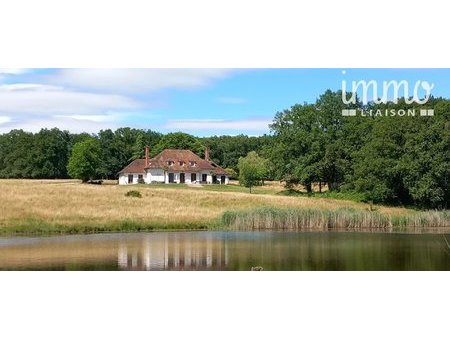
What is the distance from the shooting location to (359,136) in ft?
110

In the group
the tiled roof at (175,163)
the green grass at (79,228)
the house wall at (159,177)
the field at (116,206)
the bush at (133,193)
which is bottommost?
the green grass at (79,228)

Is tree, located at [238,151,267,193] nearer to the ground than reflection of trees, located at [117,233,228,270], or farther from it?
farther from it

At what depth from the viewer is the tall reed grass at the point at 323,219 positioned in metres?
24.9

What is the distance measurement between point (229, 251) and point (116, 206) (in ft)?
29.4

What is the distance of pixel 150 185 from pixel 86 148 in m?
3.82

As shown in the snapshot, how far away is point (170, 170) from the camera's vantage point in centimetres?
3045

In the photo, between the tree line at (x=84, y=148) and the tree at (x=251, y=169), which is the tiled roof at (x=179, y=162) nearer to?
the tree line at (x=84, y=148)

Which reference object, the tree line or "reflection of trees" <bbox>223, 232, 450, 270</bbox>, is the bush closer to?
the tree line

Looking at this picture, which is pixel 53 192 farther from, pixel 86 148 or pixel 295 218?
pixel 295 218

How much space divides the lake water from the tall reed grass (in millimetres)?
1360

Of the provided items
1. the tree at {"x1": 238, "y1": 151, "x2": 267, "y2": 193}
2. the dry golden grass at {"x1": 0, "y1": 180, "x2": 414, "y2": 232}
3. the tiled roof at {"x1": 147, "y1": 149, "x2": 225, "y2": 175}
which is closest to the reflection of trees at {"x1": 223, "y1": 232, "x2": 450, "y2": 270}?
the dry golden grass at {"x1": 0, "y1": 180, "x2": 414, "y2": 232}

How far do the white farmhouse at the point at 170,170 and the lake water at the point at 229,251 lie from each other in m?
5.39

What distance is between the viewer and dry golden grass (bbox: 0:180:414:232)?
25.0 metres

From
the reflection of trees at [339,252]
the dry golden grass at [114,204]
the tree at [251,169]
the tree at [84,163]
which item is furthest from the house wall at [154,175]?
the reflection of trees at [339,252]
